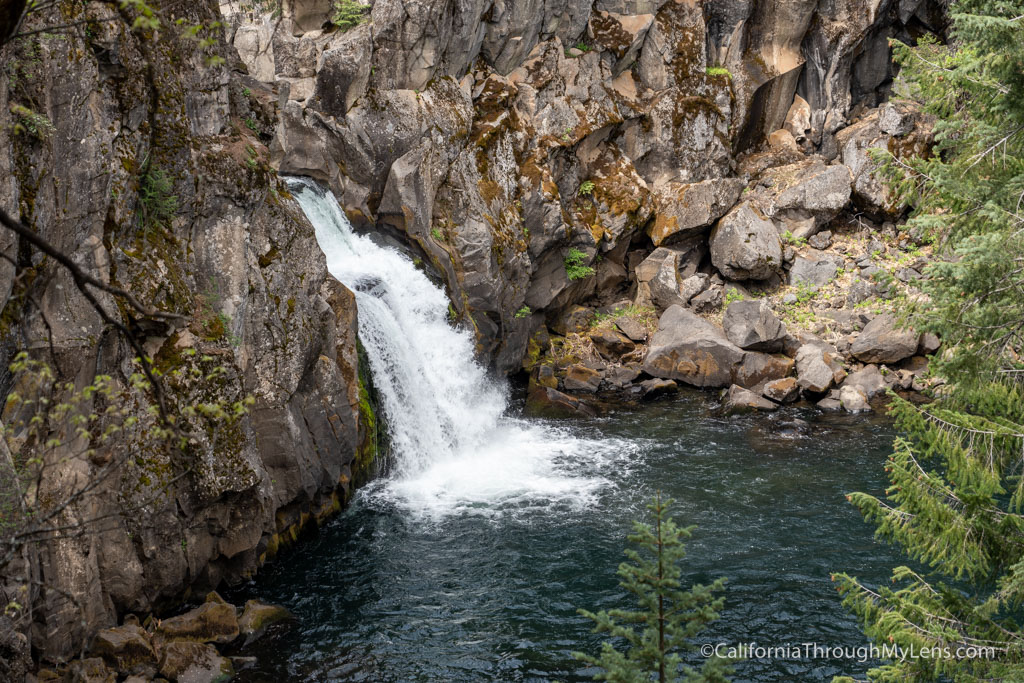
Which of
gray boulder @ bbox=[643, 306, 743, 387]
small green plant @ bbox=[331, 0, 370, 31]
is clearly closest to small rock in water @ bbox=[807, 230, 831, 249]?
gray boulder @ bbox=[643, 306, 743, 387]

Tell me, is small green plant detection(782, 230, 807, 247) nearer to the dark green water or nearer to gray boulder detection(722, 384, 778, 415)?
A: gray boulder detection(722, 384, 778, 415)

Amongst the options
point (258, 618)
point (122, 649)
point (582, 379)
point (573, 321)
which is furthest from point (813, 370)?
point (122, 649)

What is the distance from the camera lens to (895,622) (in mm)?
7090

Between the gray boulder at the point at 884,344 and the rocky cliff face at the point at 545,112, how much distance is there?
722 cm

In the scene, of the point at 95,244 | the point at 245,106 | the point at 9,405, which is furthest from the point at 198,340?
the point at 245,106

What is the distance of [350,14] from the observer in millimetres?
20859

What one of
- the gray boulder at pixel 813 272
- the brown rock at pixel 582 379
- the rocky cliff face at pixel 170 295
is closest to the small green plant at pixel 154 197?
the rocky cliff face at pixel 170 295

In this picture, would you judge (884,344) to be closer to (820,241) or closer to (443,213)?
(820,241)

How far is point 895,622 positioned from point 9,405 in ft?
34.9

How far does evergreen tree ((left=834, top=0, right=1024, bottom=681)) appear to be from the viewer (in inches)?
276

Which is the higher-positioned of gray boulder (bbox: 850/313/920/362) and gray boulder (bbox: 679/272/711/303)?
gray boulder (bbox: 679/272/711/303)

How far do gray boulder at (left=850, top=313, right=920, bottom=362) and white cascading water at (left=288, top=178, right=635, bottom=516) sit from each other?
9375 millimetres

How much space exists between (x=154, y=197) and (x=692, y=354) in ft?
56.8

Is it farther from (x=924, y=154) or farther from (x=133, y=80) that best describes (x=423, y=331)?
(x=924, y=154)
